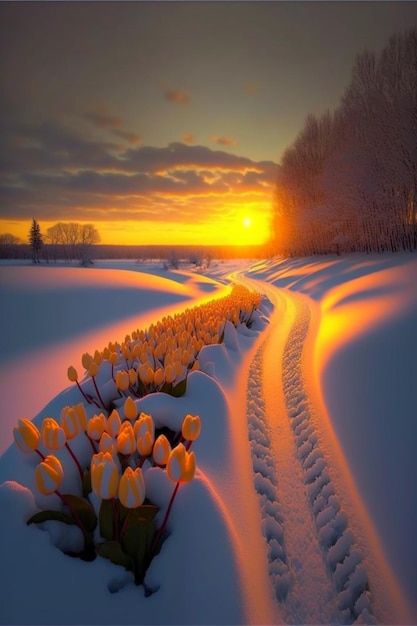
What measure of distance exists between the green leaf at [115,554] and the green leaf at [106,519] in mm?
87

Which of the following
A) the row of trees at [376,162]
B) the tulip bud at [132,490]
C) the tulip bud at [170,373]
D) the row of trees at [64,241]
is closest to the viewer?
the tulip bud at [132,490]

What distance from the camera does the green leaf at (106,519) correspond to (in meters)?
1.53

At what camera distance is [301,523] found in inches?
83.9

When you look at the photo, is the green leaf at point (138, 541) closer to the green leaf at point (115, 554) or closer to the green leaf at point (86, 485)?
the green leaf at point (115, 554)

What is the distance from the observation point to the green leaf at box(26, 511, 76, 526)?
1.51 meters

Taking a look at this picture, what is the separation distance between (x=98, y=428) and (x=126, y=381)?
0.68 metres

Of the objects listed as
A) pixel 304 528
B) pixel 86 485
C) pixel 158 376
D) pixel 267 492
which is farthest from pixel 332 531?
pixel 158 376

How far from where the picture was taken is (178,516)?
1723 mm

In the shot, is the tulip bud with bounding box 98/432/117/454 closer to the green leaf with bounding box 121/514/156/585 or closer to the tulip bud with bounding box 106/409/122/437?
the tulip bud with bounding box 106/409/122/437

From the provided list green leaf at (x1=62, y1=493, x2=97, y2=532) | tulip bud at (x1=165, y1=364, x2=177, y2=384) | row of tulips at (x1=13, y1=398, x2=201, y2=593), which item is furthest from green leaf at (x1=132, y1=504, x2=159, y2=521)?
tulip bud at (x1=165, y1=364, x2=177, y2=384)

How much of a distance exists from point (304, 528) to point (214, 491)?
78 cm

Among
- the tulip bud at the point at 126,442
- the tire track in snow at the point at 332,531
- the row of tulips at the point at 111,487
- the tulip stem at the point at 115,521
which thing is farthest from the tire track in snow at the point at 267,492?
the tulip bud at the point at 126,442

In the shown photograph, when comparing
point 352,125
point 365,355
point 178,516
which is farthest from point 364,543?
point 352,125

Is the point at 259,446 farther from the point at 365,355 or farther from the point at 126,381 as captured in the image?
the point at 365,355
